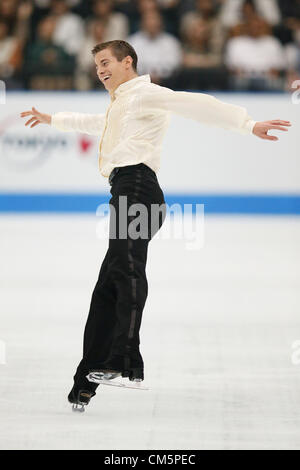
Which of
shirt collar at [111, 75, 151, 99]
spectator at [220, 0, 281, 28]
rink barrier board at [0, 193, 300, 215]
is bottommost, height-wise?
shirt collar at [111, 75, 151, 99]

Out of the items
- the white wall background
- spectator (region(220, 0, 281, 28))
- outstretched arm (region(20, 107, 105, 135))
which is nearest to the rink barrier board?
the white wall background

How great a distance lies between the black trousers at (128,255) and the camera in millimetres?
3387

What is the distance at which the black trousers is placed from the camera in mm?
3387

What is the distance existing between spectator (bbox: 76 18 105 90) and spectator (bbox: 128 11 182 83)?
1.21 ft

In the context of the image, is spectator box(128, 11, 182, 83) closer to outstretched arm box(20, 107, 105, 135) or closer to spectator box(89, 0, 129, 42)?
spectator box(89, 0, 129, 42)

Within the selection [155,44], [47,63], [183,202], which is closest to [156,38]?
[155,44]

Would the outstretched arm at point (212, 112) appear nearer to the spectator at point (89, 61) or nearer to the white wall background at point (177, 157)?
the white wall background at point (177, 157)

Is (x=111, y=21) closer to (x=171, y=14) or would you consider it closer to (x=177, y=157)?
(x=171, y=14)

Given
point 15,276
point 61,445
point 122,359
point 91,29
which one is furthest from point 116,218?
point 91,29

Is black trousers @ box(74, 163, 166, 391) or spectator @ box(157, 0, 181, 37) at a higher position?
spectator @ box(157, 0, 181, 37)

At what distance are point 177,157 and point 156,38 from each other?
1.56 metres

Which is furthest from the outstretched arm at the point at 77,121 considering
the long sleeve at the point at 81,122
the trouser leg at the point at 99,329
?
the trouser leg at the point at 99,329

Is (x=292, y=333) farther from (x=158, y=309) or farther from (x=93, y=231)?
(x=93, y=231)

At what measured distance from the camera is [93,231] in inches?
346
